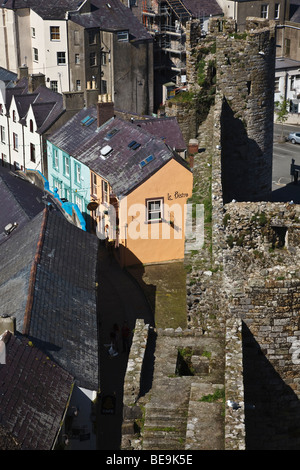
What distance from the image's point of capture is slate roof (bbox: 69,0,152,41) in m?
73.4

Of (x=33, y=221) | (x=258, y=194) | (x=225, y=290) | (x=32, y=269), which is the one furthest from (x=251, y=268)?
(x=258, y=194)

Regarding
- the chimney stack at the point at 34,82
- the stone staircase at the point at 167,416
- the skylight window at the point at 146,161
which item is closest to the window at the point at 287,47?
the chimney stack at the point at 34,82

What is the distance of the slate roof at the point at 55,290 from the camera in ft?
77.9

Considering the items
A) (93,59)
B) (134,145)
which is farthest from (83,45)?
(134,145)

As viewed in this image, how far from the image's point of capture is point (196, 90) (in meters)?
38.0

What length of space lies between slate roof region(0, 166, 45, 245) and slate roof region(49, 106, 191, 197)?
4.32 metres

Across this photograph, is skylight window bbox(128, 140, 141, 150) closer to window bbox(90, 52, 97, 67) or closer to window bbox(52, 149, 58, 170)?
window bbox(52, 149, 58, 170)

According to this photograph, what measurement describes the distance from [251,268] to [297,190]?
3514 cm

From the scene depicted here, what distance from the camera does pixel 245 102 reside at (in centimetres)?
3591

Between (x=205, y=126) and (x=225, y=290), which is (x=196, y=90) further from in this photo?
(x=225, y=290)

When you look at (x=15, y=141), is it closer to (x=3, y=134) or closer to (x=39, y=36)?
(x=3, y=134)

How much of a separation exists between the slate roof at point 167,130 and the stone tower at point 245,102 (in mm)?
6578

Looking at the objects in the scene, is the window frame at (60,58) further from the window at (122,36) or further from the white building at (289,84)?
the white building at (289,84)

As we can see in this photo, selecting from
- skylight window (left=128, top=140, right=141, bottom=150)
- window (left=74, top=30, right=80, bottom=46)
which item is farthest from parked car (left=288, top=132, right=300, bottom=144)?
skylight window (left=128, top=140, right=141, bottom=150)
